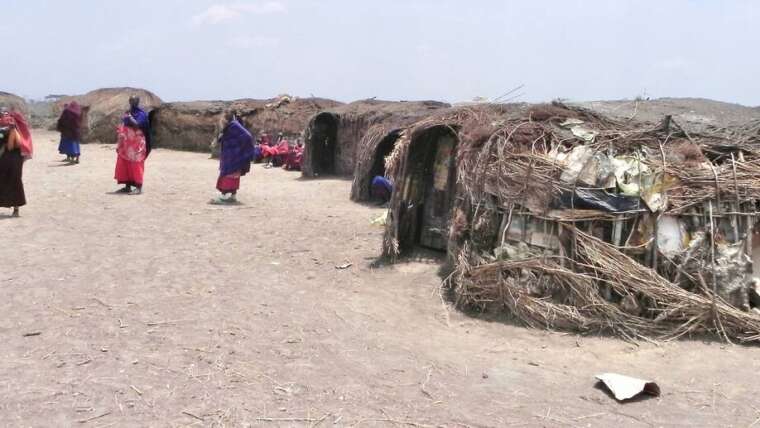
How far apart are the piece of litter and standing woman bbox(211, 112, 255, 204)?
7.66m

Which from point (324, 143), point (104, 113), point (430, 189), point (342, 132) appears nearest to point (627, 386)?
point (430, 189)

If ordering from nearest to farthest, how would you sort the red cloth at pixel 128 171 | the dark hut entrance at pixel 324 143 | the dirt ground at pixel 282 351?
the dirt ground at pixel 282 351
the red cloth at pixel 128 171
the dark hut entrance at pixel 324 143

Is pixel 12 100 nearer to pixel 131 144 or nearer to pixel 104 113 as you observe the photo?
pixel 104 113

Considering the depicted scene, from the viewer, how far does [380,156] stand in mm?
12125

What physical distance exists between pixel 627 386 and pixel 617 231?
1681 mm

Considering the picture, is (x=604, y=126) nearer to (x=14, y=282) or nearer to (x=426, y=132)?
(x=426, y=132)

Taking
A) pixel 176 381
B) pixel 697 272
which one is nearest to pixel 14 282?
pixel 176 381

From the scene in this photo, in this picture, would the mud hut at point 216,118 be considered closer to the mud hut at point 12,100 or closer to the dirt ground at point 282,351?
the mud hut at point 12,100

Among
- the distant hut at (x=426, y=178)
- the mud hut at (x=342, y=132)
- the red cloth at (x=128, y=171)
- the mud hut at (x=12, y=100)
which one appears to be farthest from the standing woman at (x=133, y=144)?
the mud hut at (x=12, y=100)

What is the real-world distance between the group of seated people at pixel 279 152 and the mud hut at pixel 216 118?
51cm

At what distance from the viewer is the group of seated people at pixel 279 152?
55.7 ft

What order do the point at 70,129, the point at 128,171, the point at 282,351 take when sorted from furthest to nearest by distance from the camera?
the point at 70,129, the point at 128,171, the point at 282,351

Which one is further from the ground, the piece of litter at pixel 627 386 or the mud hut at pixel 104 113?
the mud hut at pixel 104 113

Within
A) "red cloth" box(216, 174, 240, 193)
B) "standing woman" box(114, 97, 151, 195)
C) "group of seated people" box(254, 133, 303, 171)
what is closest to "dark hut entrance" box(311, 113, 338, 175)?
"group of seated people" box(254, 133, 303, 171)
